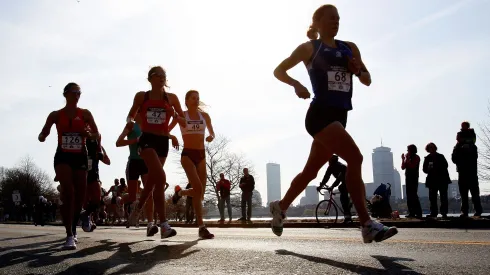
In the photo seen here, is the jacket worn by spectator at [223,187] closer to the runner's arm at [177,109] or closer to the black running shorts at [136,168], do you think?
the black running shorts at [136,168]

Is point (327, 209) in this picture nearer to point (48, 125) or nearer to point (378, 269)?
point (48, 125)

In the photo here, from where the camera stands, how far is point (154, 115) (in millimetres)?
6848

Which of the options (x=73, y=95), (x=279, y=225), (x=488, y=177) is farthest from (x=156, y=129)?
(x=488, y=177)

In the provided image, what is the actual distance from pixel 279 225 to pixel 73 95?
9.92ft

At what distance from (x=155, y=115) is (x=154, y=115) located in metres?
0.01

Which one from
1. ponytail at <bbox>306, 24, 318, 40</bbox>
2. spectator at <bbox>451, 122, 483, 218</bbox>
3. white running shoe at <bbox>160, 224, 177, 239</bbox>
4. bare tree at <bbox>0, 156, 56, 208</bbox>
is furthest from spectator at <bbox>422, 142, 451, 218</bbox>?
bare tree at <bbox>0, 156, 56, 208</bbox>

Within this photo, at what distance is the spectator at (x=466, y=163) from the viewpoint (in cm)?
1143

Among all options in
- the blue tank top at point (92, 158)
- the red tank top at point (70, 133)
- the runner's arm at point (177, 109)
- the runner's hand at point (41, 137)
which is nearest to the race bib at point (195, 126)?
the runner's arm at point (177, 109)

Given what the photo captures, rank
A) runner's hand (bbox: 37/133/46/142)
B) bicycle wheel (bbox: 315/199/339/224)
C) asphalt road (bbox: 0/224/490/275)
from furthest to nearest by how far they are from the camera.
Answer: bicycle wheel (bbox: 315/199/339/224), runner's hand (bbox: 37/133/46/142), asphalt road (bbox: 0/224/490/275)

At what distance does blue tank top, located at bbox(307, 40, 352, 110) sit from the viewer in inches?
182

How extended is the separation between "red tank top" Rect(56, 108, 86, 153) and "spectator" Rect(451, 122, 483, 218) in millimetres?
8188

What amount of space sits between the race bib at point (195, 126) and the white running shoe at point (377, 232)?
4.08 m

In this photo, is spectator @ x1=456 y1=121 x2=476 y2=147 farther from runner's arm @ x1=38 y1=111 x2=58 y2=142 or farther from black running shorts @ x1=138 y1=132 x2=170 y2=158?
runner's arm @ x1=38 y1=111 x2=58 y2=142

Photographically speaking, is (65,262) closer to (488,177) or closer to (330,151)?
(330,151)
